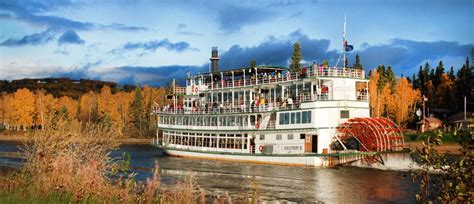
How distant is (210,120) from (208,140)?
1.88m

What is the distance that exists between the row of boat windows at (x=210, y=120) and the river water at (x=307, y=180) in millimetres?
4132

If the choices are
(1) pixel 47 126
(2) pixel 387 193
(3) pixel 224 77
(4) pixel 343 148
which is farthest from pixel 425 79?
(1) pixel 47 126

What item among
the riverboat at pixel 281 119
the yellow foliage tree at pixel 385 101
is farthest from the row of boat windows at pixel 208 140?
the yellow foliage tree at pixel 385 101

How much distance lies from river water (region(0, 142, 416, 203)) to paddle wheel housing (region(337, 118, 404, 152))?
1.09 metres

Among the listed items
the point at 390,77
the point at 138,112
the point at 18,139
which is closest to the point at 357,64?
the point at 390,77

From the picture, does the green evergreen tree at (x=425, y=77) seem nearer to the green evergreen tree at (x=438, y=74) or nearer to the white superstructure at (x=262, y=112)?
the green evergreen tree at (x=438, y=74)

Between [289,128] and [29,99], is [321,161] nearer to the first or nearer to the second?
[289,128]

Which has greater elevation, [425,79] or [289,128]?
[425,79]

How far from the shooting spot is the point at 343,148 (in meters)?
37.3

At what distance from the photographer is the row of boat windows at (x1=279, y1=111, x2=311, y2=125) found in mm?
37531

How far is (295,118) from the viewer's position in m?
38.4

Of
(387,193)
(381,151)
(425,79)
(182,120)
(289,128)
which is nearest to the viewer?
(387,193)

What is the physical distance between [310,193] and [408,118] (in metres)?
54.0

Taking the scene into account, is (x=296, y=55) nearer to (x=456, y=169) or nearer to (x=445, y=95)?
(x=445, y=95)
